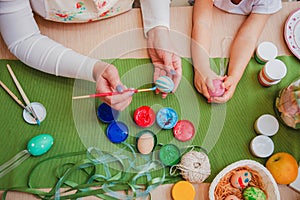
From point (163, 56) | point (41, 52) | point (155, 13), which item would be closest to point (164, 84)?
point (163, 56)

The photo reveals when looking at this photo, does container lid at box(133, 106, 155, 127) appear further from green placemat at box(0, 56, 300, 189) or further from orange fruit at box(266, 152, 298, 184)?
orange fruit at box(266, 152, 298, 184)

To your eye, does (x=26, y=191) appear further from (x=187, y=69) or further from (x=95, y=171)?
(x=187, y=69)

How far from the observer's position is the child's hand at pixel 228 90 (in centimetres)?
80

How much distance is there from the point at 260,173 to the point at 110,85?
368 millimetres

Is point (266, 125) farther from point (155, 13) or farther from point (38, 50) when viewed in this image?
point (38, 50)

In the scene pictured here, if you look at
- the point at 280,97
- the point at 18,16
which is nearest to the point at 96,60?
the point at 18,16

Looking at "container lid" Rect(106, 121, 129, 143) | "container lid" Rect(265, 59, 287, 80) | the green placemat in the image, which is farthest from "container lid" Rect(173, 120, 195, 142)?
"container lid" Rect(265, 59, 287, 80)

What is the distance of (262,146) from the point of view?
2.54 feet

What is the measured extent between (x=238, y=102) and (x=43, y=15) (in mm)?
499

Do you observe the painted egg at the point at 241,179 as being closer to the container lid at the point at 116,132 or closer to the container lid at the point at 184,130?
the container lid at the point at 184,130

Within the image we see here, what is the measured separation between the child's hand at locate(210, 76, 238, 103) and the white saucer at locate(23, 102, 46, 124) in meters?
0.39

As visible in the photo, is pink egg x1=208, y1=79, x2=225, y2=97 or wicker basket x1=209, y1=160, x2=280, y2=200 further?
pink egg x1=208, y1=79, x2=225, y2=97

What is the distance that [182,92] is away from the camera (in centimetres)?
81

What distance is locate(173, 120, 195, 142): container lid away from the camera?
2.54ft
